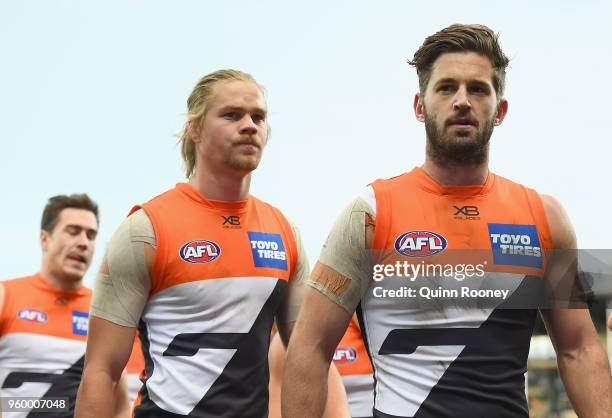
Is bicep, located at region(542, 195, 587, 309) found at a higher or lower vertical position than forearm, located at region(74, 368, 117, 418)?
higher

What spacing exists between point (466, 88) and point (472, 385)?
156cm

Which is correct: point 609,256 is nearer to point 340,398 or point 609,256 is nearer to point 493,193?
point 493,193

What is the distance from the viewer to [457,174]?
201 inches

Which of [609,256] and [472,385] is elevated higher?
[609,256]

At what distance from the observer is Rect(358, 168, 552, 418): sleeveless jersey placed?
4691 millimetres

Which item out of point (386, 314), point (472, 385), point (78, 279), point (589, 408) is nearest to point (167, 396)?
point (386, 314)

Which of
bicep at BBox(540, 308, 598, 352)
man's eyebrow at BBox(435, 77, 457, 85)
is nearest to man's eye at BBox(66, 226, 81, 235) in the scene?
man's eyebrow at BBox(435, 77, 457, 85)

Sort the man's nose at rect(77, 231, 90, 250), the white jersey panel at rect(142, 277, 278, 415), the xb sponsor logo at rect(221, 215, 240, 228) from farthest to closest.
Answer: the man's nose at rect(77, 231, 90, 250), the xb sponsor logo at rect(221, 215, 240, 228), the white jersey panel at rect(142, 277, 278, 415)

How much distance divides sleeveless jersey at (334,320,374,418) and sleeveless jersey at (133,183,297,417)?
2781 millimetres

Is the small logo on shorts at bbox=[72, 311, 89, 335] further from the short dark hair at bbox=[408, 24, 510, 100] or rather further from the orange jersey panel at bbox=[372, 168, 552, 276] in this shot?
the short dark hair at bbox=[408, 24, 510, 100]

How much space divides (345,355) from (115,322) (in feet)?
11.2

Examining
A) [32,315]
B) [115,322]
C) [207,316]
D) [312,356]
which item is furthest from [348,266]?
[32,315]

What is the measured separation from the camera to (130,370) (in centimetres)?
1152

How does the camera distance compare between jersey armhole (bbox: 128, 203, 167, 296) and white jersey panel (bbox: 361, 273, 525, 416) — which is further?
jersey armhole (bbox: 128, 203, 167, 296)
